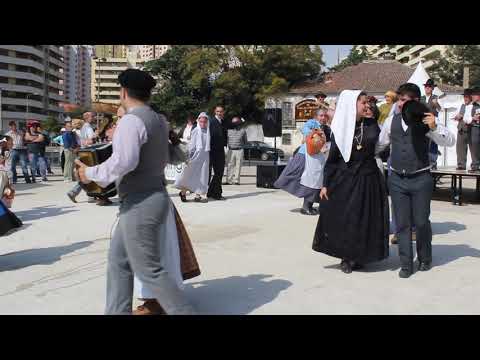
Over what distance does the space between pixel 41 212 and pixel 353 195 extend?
21.3ft

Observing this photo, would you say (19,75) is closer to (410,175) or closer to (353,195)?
(353,195)

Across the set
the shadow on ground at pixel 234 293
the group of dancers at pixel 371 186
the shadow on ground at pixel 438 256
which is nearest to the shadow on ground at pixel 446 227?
the shadow on ground at pixel 438 256

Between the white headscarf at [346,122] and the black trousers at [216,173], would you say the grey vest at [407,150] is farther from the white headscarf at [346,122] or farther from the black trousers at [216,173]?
the black trousers at [216,173]

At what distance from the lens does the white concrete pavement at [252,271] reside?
4379 mm

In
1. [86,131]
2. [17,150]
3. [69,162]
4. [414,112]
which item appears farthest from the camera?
[69,162]

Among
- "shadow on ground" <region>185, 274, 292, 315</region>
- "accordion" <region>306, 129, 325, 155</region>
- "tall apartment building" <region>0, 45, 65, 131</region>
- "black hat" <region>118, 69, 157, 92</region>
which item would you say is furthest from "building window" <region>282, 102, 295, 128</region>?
"tall apartment building" <region>0, 45, 65, 131</region>

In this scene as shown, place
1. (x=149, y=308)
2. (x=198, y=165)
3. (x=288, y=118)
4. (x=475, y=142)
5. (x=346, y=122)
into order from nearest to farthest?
(x=149, y=308)
(x=346, y=122)
(x=198, y=165)
(x=475, y=142)
(x=288, y=118)

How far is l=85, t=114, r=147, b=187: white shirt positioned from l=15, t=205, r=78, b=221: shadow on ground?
6243 millimetres

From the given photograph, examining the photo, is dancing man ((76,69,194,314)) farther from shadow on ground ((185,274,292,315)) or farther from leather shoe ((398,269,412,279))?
leather shoe ((398,269,412,279))

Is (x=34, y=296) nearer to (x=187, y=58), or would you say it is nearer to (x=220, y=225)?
(x=220, y=225)

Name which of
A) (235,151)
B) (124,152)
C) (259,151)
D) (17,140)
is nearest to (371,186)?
(124,152)

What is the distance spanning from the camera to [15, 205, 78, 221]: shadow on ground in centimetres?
916

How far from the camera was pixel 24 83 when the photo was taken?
11175 cm
